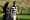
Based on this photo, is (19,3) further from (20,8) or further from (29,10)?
(29,10)

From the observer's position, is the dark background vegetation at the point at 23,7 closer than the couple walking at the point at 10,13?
No

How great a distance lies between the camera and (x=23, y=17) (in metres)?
3.20

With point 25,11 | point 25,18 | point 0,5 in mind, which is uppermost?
point 0,5

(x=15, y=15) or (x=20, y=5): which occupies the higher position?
(x=20, y=5)

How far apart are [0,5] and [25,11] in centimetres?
78

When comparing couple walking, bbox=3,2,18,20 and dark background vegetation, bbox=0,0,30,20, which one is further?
dark background vegetation, bbox=0,0,30,20

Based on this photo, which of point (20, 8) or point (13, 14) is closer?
point (13, 14)

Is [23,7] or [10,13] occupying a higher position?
[23,7]

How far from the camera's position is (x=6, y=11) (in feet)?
9.22

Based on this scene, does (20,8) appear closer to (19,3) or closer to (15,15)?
(19,3)

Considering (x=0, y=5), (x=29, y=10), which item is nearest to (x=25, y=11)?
(x=29, y=10)

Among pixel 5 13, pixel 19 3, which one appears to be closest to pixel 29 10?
pixel 19 3

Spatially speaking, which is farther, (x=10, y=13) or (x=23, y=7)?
(x=23, y=7)

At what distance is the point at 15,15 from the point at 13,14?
0.09 metres
